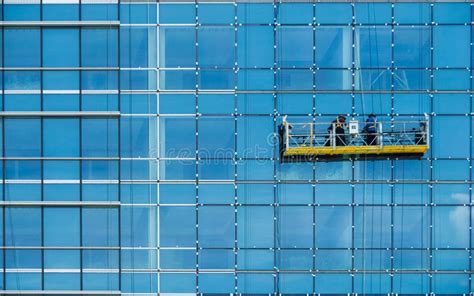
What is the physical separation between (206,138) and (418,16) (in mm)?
8888

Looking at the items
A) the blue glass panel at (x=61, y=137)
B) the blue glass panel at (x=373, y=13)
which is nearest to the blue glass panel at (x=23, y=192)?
the blue glass panel at (x=61, y=137)

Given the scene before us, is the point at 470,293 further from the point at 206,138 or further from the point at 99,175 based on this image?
the point at 99,175

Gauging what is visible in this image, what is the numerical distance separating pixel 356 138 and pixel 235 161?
4.39m

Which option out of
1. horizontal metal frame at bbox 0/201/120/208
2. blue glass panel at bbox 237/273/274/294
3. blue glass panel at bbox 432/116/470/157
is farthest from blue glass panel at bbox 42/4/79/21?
blue glass panel at bbox 432/116/470/157

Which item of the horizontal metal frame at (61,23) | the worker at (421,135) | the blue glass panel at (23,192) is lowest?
the blue glass panel at (23,192)

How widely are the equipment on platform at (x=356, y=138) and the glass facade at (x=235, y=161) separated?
403 millimetres

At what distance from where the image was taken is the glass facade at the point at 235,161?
1934 cm

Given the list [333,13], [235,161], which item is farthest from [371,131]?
[235,161]

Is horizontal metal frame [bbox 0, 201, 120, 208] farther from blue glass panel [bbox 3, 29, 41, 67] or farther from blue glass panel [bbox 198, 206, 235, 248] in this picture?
blue glass panel [bbox 3, 29, 41, 67]

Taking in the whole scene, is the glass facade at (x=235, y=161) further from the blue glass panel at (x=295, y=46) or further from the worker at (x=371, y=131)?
the worker at (x=371, y=131)

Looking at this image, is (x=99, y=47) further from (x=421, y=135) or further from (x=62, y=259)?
(x=421, y=135)

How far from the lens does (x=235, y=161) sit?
765 inches

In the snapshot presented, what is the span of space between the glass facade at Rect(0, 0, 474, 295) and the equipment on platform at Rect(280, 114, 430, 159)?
1.32 ft

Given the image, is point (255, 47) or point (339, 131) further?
point (255, 47)
